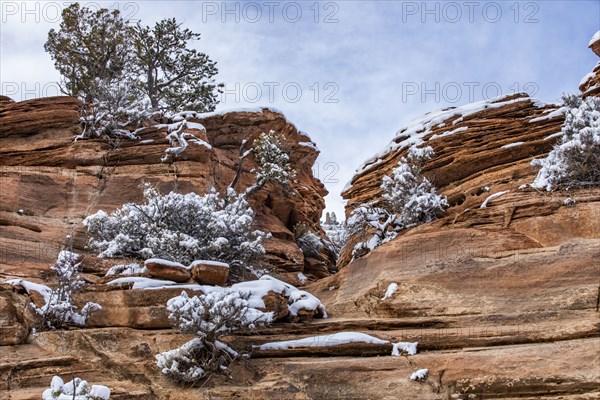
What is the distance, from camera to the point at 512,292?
38.2 feet

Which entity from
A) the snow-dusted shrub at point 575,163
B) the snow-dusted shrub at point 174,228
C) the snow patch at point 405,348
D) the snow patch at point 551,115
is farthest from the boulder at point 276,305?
the snow patch at point 551,115

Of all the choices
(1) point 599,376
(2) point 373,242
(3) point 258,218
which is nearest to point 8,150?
(3) point 258,218

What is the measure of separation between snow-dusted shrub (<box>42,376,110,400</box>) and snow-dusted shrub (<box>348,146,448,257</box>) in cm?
820

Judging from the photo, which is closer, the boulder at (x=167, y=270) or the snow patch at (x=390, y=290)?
the boulder at (x=167, y=270)

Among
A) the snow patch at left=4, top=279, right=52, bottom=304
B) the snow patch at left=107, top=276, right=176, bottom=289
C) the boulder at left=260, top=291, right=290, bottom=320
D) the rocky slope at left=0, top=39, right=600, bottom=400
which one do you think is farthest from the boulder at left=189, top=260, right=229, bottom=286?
the snow patch at left=4, top=279, right=52, bottom=304

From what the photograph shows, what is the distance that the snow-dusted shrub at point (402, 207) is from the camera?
51.5 feet

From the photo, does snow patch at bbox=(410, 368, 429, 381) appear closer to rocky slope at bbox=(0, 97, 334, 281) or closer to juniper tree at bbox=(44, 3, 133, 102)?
rocky slope at bbox=(0, 97, 334, 281)

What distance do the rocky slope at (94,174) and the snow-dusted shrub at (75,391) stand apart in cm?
561

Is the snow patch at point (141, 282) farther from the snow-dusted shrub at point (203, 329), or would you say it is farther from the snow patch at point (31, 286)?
the snow-dusted shrub at point (203, 329)

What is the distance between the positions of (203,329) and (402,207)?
7.00 metres

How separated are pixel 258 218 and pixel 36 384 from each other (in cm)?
1054

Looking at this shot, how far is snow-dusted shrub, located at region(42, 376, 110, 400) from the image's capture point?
9.38 m

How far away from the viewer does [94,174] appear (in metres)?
18.7

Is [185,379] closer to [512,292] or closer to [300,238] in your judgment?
[512,292]
